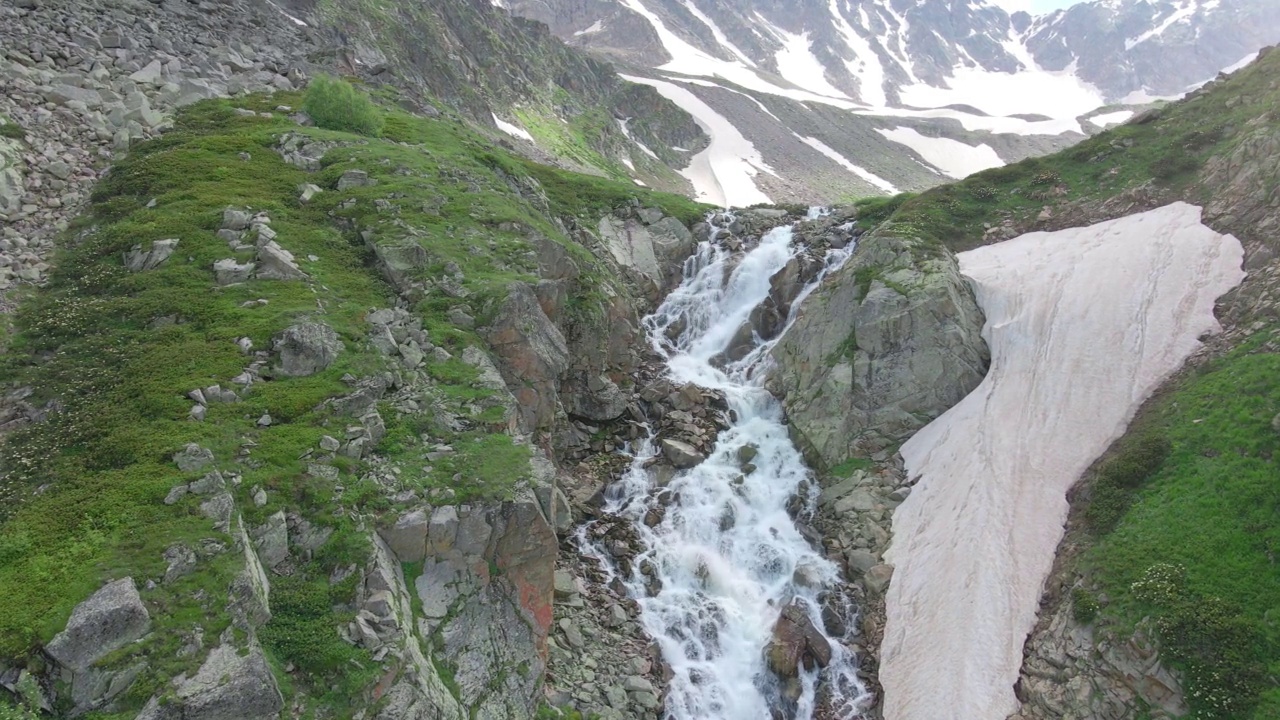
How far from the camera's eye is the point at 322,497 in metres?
14.1

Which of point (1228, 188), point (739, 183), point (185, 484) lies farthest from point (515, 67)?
point (185, 484)

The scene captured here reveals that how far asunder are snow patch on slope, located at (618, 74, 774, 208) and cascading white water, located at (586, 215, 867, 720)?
73.3 metres

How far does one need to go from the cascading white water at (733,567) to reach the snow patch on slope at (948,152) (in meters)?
149

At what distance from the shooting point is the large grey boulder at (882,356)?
27109mm

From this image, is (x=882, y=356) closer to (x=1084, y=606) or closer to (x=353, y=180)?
(x=1084, y=606)

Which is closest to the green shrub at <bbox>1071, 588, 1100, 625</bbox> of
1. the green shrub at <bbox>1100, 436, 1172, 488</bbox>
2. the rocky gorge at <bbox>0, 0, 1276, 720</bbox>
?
the rocky gorge at <bbox>0, 0, 1276, 720</bbox>

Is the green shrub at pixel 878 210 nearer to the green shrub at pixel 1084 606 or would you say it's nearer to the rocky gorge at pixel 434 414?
the rocky gorge at pixel 434 414

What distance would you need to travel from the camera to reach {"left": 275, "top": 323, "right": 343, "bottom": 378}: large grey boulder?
17219mm

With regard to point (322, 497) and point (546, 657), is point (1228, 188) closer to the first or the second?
point (546, 657)

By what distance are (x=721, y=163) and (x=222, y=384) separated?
4306 inches

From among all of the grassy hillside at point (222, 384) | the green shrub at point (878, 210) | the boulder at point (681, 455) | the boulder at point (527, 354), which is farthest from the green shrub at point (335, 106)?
the green shrub at point (878, 210)

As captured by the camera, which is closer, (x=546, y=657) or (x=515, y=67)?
(x=546, y=657)

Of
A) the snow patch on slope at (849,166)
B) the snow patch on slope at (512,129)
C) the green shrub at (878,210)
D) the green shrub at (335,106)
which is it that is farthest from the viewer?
the snow patch on slope at (849,166)

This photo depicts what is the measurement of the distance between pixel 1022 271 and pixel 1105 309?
492 centimetres
